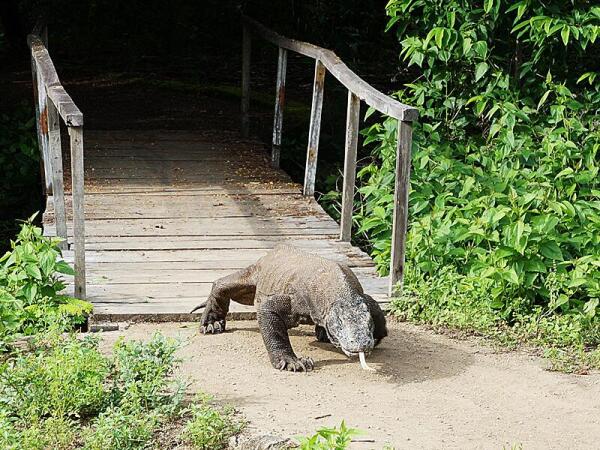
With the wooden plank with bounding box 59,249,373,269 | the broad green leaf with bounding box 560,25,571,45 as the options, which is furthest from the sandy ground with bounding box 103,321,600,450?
the broad green leaf with bounding box 560,25,571,45

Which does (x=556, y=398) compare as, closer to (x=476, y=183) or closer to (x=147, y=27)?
(x=476, y=183)

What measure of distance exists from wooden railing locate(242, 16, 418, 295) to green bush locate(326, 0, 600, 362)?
16cm

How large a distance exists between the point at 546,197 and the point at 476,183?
0.85 m

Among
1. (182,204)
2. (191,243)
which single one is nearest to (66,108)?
(191,243)

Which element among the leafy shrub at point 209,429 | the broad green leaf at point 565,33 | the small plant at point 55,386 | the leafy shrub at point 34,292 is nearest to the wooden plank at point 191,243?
the leafy shrub at point 34,292

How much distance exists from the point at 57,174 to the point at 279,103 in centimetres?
322

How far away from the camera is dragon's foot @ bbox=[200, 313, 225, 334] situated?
248 inches

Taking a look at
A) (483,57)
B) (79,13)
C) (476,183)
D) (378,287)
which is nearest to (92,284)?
(378,287)

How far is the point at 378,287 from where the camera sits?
7.10 metres

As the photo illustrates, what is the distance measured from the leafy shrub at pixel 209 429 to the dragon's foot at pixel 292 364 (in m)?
0.85

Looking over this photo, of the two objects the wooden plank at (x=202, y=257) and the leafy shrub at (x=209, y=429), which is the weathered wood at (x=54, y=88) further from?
the leafy shrub at (x=209, y=429)

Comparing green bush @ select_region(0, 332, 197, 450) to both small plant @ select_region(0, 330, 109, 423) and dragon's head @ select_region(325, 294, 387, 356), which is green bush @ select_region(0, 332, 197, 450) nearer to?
small plant @ select_region(0, 330, 109, 423)

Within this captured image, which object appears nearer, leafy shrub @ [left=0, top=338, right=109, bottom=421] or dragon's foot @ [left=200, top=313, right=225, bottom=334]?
leafy shrub @ [left=0, top=338, right=109, bottom=421]

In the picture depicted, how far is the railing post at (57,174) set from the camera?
24.1 ft
